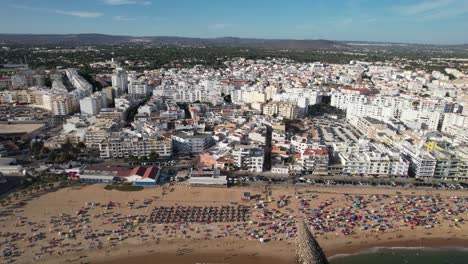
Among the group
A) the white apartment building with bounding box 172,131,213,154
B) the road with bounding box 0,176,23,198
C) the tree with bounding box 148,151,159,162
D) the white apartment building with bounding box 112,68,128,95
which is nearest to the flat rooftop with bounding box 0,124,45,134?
the road with bounding box 0,176,23,198

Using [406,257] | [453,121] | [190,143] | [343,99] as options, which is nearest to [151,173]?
[190,143]

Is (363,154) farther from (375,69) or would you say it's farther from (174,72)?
(375,69)

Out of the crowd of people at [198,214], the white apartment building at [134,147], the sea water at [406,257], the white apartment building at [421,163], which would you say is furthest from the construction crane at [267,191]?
the white apartment building at [421,163]

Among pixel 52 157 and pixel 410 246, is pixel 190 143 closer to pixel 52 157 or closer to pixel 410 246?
pixel 52 157

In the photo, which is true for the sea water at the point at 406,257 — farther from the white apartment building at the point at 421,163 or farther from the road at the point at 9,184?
Result: the road at the point at 9,184

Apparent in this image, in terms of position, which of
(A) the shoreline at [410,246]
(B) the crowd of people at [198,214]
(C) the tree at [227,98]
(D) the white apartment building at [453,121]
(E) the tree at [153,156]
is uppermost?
(D) the white apartment building at [453,121]

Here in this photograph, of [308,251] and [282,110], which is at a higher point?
[308,251]
